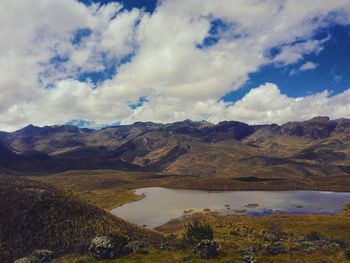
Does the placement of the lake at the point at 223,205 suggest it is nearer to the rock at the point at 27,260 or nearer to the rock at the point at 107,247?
the rock at the point at 107,247

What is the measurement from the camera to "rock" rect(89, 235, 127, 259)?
57.7 metres

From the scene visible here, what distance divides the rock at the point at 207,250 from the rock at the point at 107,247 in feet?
39.1

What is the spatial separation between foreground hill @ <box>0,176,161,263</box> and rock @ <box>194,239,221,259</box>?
75.1 feet

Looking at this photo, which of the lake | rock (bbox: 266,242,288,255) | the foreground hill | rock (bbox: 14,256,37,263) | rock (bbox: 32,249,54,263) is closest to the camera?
rock (bbox: 266,242,288,255)

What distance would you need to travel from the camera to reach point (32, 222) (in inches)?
2867

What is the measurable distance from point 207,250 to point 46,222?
35454mm

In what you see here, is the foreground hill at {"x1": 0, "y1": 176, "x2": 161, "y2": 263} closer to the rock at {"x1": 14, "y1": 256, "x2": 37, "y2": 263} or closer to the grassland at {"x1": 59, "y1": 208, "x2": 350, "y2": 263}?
the rock at {"x1": 14, "y1": 256, "x2": 37, "y2": 263}

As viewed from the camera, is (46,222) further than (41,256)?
Yes

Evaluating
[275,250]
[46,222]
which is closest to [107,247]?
[46,222]

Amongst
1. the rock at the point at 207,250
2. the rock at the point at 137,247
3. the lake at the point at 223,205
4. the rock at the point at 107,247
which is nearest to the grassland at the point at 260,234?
the rock at the point at 207,250

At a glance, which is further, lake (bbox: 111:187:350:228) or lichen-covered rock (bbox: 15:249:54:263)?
lake (bbox: 111:187:350:228)

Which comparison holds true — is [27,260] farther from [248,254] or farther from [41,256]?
[248,254]

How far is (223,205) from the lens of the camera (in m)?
153

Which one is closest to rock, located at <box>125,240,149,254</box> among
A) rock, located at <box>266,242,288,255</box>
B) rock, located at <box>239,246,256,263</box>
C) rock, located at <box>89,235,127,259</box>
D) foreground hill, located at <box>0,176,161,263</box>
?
rock, located at <box>89,235,127,259</box>
